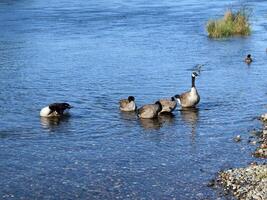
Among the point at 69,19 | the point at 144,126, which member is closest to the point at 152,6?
the point at 69,19

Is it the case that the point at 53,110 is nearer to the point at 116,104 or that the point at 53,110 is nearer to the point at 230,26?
the point at 116,104

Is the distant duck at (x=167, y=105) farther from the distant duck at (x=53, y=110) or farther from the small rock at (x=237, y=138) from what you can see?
the small rock at (x=237, y=138)

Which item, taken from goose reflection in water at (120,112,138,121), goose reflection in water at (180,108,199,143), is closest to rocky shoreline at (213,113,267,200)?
goose reflection in water at (180,108,199,143)

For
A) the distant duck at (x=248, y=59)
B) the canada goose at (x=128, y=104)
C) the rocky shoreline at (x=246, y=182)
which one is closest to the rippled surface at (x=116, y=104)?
the canada goose at (x=128, y=104)

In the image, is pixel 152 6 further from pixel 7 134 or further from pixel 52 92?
pixel 7 134

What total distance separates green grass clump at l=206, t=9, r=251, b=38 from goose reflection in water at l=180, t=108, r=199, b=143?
2052cm

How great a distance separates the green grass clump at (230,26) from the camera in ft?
152

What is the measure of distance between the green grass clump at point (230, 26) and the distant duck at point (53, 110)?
22879mm

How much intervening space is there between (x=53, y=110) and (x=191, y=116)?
18.3 feet

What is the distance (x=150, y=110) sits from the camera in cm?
2473

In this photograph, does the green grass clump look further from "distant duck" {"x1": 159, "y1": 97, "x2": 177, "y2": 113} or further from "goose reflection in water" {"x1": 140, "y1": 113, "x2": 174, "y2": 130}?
"goose reflection in water" {"x1": 140, "y1": 113, "x2": 174, "y2": 130}

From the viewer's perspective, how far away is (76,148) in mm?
21078

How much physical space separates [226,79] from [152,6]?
3260 cm

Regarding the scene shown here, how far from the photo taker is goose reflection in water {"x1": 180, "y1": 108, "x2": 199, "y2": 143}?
2386 cm
